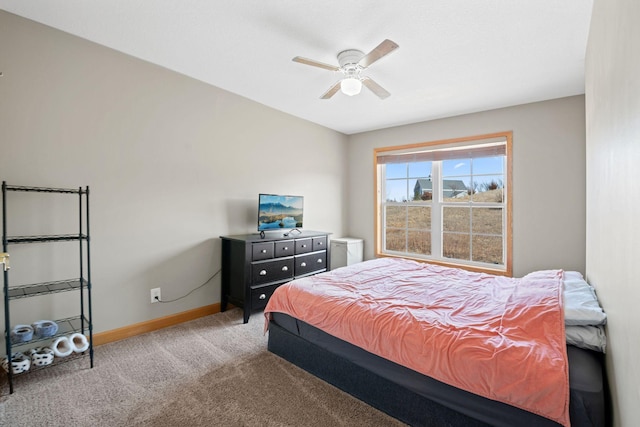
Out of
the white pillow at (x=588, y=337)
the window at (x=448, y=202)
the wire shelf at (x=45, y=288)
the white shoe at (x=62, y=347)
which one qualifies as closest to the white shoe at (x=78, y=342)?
the white shoe at (x=62, y=347)

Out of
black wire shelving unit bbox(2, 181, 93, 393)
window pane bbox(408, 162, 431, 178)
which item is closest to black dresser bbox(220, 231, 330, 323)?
black wire shelving unit bbox(2, 181, 93, 393)

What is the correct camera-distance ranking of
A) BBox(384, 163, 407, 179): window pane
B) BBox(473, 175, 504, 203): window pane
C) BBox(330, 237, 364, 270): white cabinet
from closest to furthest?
1. BBox(473, 175, 504, 203): window pane
2. BBox(330, 237, 364, 270): white cabinet
3. BBox(384, 163, 407, 179): window pane

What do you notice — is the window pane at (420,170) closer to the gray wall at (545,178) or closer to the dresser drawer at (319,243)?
the gray wall at (545,178)

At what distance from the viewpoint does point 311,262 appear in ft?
12.3

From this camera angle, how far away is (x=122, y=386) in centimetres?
197

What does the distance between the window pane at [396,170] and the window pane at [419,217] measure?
0.56 metres

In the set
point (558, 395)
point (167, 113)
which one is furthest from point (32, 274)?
point (558, 395)

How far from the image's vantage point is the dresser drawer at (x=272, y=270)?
3.15 m

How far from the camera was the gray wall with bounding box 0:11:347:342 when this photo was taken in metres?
2.17

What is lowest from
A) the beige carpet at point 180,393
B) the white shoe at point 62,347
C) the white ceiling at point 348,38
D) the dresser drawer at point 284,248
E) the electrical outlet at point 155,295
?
the beige carpet at point 180,393

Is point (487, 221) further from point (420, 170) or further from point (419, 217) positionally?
point (420, 170)

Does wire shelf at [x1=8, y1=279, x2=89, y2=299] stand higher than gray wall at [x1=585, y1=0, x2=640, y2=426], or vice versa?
gray wall at [x1=585, y1=0, x2=640, y2=426]

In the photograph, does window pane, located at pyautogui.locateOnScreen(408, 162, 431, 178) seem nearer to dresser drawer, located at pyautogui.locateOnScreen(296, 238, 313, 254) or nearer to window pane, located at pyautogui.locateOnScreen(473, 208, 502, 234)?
window pane, located at pyautogui.locateOnScreen(473, 208, 502, 234)

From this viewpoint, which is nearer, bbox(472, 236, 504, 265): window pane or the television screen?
the television screen
